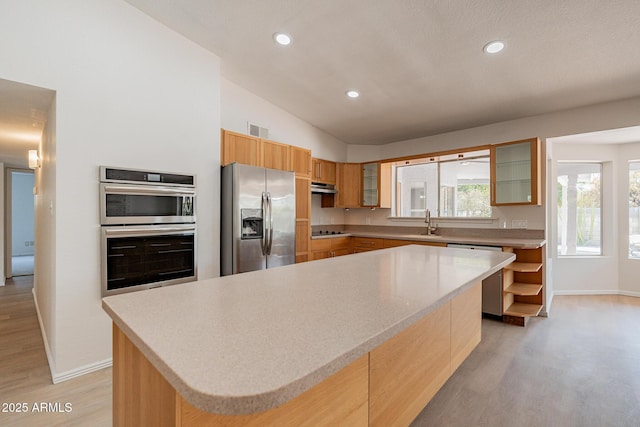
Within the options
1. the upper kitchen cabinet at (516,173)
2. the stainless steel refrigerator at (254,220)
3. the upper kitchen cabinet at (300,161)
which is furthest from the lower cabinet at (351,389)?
the upper kitchen cabinet at (300,161)

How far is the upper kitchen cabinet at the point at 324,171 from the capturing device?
192 inches

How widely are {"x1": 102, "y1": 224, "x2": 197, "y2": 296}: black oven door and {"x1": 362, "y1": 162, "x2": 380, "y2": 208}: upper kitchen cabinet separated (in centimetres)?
311

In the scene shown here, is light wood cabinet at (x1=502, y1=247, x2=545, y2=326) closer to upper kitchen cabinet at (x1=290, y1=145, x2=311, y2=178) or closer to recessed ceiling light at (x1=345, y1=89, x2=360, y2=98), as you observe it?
recessed ceiling light at (x1=345, y1=89, x2=360, y2=98)

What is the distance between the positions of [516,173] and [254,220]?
330cm

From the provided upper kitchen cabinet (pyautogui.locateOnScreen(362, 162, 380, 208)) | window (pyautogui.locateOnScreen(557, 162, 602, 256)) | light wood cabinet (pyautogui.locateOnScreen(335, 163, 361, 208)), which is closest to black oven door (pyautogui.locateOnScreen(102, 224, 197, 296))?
light wood cabinet (pyautogui.locateOnScreen(335, 163, 361, 208))

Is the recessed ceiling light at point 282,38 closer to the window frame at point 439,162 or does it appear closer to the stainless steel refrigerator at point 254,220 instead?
the stainless steel refrigerator at point 254,220

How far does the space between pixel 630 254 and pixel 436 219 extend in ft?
9.75

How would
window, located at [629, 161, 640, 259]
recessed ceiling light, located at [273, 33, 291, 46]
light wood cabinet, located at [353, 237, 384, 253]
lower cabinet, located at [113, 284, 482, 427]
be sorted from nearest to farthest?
1. lower cabinet, located at [113, 284, 482, 427]
2. recessed ceiling light, located at [273, 33, 291, 46]
3. window, located at [629, 161, 640, 259]
4. light wood cabinet, located at [353, 237, 384, 253]

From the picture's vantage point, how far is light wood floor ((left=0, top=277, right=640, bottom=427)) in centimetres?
184

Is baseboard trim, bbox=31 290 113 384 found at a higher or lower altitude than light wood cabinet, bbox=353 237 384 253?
lower

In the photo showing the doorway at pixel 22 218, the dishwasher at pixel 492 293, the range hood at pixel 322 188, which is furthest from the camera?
the doorway at pixel 22 218

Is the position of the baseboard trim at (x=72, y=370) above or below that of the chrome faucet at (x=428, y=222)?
below

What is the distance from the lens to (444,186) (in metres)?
4.75

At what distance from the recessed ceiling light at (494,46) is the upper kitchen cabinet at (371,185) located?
8.61ft
